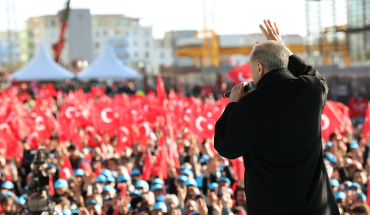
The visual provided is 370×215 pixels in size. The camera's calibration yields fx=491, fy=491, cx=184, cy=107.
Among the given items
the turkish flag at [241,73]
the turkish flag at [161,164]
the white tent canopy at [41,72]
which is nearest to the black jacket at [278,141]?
the turkish flag at [161,164]

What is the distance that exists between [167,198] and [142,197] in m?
0.33

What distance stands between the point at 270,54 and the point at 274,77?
13 centimetres

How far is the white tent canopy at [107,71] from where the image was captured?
3080cm

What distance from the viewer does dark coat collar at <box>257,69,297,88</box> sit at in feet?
8.19

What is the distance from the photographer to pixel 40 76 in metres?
31.0

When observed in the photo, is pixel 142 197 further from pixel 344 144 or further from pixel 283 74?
pixel 344 144

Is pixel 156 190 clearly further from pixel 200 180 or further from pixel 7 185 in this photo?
pixel 7 185

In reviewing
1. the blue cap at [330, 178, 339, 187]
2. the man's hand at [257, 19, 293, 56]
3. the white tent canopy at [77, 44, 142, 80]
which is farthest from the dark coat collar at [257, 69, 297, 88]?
the white tent canopy at [77, 44, 142, 80]

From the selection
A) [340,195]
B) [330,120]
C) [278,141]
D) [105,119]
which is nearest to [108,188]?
[340,195]

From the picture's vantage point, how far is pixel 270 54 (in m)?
2.53

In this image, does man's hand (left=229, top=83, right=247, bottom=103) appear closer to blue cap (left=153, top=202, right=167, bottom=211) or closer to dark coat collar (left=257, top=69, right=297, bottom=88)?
dark coat collar (left=257, top=69, right=297, bottom=88)

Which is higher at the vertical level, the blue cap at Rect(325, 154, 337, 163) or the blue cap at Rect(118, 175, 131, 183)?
the blue cap at Rect(118, 175, 131, 183)

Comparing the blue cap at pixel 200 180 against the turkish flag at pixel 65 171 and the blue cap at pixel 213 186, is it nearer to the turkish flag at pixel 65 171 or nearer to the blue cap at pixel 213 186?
the blue cap at pixel 213 186

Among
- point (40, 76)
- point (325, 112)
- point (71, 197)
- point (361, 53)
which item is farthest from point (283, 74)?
point (40, 76)
